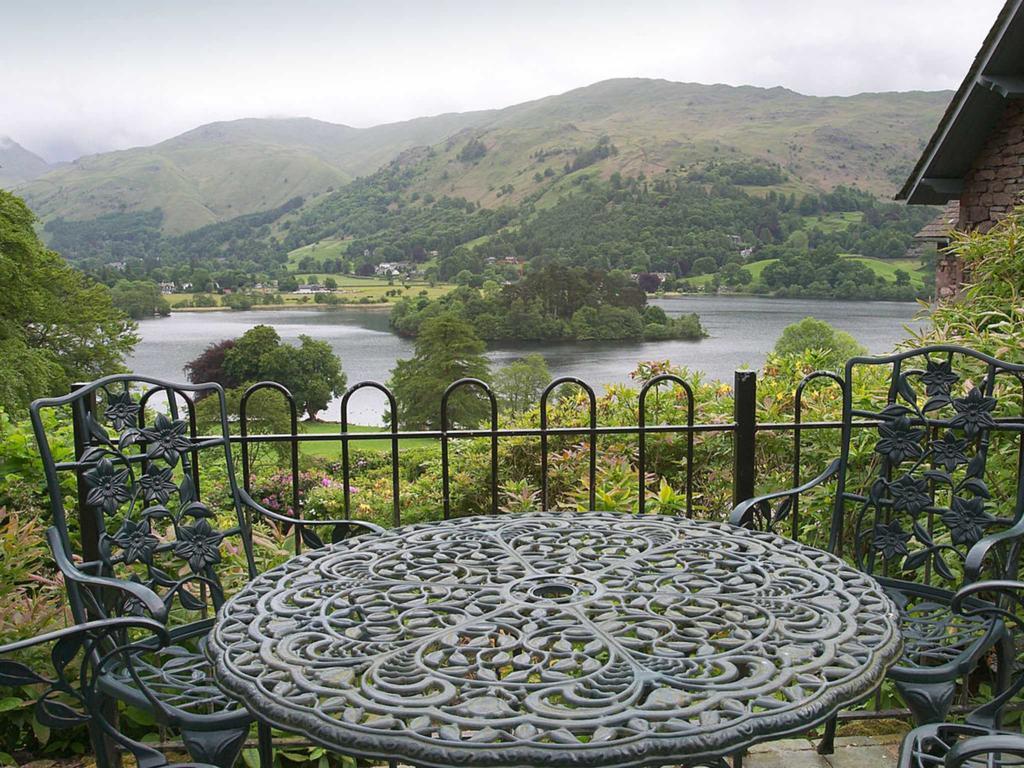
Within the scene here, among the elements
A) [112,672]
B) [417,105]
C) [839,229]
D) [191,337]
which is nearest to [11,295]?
[191,337]

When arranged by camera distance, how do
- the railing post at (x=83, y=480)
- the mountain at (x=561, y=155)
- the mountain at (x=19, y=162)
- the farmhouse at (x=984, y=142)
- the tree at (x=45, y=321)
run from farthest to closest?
the mountain at (x=19, y=162), the mountain at (x=561, y=155), the tree at (x=45, y=321), the farmhouse at (x=984, y=142), the railing post at (x=83, y=480)

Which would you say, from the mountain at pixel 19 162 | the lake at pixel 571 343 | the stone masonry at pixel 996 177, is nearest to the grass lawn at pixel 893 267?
the lake at pixel 571 343

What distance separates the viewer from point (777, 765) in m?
2.57

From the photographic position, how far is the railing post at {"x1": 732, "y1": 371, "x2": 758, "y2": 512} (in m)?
3.01

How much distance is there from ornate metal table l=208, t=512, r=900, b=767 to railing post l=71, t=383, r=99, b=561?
0.84 metres

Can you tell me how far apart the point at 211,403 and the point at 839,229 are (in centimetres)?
1526

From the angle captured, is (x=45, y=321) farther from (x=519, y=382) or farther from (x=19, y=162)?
(x=19, y=162)

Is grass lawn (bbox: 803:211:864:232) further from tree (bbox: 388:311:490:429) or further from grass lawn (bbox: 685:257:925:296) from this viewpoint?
tree (bbox: 388:311:490:429)

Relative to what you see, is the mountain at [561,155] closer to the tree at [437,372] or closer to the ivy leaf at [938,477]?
the tree at [437,372]

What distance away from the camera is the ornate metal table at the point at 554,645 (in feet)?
4.17

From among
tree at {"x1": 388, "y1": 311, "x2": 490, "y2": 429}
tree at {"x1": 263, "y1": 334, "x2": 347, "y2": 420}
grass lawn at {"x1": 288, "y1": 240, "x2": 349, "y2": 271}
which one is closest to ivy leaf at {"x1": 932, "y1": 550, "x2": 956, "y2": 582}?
tree at {"x1": 388, "y1": 311, "x2": 490, "y2": 429}

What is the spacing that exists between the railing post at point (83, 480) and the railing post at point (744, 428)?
2188mm

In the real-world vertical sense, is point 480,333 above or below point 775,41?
below

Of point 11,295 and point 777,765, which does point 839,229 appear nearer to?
point 777,765
